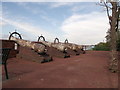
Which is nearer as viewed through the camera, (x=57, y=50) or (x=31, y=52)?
(x=31, y=52)

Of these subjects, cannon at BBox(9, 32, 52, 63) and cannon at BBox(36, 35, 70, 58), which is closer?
cannon at BBox(9, 32, 52, 63)

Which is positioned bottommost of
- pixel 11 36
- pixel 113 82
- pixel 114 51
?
pixel 113 82

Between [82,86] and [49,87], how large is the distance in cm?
94

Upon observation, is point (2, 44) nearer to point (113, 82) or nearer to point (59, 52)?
point (59, 52)

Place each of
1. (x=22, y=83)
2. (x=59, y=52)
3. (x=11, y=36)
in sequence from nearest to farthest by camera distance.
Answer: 1. (x=22, y=83)
2. (x=11, y=36)
3. (x=59, y=52)

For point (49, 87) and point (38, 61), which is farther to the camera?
point (38, 61)

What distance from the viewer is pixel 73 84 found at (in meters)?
4.41

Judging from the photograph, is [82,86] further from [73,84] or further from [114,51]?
[114,51]

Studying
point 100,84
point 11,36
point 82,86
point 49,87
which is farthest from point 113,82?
point 11,36

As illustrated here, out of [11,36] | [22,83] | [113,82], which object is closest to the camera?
[22,83]

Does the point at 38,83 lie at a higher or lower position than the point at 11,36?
lower

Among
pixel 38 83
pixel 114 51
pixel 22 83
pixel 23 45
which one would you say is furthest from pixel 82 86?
pixel 23 45

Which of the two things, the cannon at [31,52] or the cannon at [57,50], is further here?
the cannon at [57,50]

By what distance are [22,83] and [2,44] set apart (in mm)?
5644
